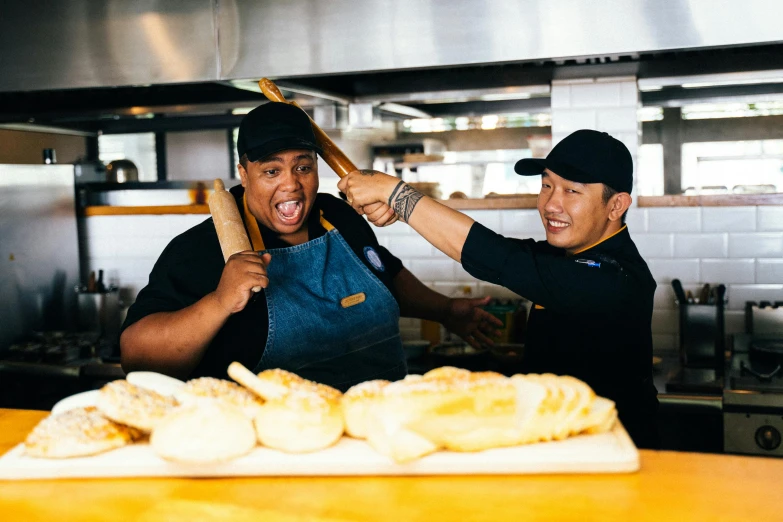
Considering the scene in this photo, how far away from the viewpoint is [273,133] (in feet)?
6.89

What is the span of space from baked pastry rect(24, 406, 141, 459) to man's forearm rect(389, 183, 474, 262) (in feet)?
2.84

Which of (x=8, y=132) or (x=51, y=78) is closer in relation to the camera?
(x=51, y=78)

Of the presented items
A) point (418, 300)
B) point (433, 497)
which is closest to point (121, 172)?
point (418, 300)

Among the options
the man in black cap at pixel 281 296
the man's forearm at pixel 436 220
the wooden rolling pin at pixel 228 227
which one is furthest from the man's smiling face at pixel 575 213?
the wooden rolling pin at pixel 228 227

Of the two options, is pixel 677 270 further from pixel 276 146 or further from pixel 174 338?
pixel 174 338

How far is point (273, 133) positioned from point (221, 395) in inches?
39.1

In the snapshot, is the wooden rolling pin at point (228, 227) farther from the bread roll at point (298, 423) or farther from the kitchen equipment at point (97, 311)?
the kitchen equipment at point (97, 311)

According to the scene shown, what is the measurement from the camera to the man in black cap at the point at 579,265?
6.04 feet

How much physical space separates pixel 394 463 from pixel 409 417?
0.08 meters

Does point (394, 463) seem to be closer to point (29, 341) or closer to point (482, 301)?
point (482, 301)

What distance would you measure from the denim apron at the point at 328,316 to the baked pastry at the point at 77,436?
807 millimetres

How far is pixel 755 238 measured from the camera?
142 inches

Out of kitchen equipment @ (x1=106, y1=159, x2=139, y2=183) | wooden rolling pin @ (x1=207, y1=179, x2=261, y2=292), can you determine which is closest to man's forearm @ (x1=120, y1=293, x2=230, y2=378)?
wooden rolling pin @ (x1=207, y1=179, x2=261, y2=292)

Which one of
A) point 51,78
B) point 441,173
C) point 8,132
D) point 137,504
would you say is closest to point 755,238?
point 137,504
